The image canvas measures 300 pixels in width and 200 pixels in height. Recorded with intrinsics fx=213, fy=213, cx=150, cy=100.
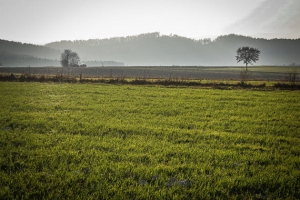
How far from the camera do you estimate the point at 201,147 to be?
784 centimetres

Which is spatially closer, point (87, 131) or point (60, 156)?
point (60, 156)

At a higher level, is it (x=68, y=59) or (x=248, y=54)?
(x=248, y=54)

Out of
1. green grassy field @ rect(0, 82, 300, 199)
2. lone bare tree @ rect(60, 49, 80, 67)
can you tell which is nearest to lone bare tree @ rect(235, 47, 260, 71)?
lone bare tree @ rect(60, 49, 80, 67)

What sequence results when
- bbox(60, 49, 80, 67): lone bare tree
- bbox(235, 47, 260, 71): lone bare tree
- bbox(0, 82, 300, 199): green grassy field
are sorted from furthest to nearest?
1. bbox(60, 49, 80, 67): lone bare tree
2. bbox(235, 47, 260, 71): lone bare tree
3. bbox(0, 82, 300, 199): green grassy field

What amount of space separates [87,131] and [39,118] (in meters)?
3.92

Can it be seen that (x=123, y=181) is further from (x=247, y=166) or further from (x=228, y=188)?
(x=247, y=166)

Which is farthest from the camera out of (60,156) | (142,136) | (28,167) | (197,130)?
(197,130)

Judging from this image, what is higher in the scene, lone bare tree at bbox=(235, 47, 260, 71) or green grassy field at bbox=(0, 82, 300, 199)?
lone bare tree at bbox=(235, 47, 260, 71)

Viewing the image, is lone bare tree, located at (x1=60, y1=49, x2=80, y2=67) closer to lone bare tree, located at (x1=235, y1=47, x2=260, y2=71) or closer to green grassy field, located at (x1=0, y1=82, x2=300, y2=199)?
lone bare tree, located at (x1=235, y1=47, x2=260, y2=71)

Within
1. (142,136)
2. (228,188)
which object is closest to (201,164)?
(228,188)

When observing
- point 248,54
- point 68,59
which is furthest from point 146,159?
point 68,59

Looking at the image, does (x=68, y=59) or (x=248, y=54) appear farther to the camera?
(x=68, y=59)

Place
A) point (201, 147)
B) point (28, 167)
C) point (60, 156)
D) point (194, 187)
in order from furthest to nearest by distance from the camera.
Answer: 1. point (201, 147)
2. point (60, 156)
3. point (28, 167)
4. point (194, 187)

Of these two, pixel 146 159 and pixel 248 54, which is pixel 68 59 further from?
pixel 146 159
